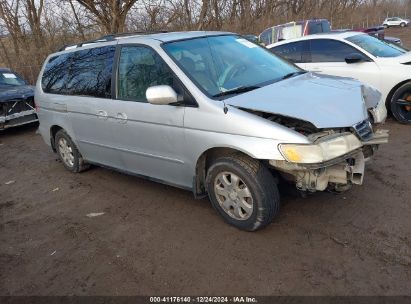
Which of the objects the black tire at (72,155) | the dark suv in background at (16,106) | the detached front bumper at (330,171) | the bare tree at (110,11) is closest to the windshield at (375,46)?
the detached front bumper at (330,171)

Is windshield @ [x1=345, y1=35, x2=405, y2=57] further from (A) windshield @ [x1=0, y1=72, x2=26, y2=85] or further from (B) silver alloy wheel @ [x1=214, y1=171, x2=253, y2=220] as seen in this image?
(A) windshield @ [x1=0, y1=72, x2=26, y2=85]

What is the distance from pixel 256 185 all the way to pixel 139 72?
6.12 ft

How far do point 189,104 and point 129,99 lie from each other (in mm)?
928

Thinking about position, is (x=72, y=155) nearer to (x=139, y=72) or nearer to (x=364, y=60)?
(x=139, y=72)

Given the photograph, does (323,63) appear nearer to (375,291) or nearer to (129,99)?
(129,99)

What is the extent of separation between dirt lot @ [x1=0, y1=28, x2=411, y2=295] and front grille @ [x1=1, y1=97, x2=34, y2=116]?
5046 millimetres

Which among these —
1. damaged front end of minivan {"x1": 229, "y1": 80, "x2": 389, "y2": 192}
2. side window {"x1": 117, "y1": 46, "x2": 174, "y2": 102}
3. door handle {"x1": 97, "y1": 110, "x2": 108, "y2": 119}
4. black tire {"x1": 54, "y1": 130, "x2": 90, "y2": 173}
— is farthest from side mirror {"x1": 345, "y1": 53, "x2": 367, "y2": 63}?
black tire {"x1": 54, "y1": 130, "x2": 90, "y2": 173}

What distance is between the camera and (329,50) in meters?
7.61

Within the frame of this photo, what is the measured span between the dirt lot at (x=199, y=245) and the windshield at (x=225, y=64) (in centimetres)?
132

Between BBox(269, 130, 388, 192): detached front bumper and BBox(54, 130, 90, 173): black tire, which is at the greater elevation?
BBox(269, 130, 388, 192): detached front bumper

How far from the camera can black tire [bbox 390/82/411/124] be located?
6746mm

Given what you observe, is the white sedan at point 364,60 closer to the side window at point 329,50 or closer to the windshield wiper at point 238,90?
the side window at point 329,50

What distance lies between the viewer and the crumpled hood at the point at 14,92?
9.52 m

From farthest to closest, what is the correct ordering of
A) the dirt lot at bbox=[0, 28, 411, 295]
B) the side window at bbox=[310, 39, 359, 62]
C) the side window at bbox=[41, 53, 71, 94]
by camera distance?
1. the side window at bbox=[310, 39, 359, 62]
2. the side window at bbox=[41, 53, 71, 94]
3. the dirt lot at bbox=[0, 28, 411, 295]
